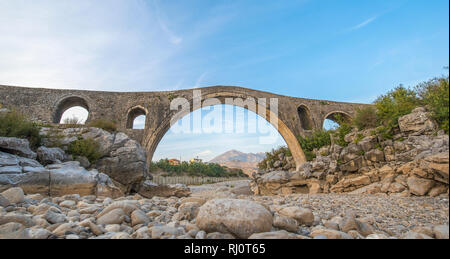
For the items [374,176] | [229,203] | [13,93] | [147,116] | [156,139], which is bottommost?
[374,176]

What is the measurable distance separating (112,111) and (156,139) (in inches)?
131

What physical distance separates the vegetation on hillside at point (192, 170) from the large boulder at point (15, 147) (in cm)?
2656

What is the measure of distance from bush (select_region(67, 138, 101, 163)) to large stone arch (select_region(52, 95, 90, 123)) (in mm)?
6391

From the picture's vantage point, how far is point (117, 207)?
101 inches

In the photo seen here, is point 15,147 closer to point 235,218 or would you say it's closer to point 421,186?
point 235,218

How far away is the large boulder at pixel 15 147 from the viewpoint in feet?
16.8

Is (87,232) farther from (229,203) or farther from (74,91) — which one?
(74,91)

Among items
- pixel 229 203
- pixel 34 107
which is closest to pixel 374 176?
pixel 229 203

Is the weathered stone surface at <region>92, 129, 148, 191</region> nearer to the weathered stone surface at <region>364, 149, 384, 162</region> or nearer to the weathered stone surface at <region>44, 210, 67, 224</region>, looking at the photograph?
the weathered stone surface at <region>44, 210, 67, 224</region>

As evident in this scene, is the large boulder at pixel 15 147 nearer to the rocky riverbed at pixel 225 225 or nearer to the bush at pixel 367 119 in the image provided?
the rocky riverbed at pixel 225 225

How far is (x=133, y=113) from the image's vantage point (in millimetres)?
13953

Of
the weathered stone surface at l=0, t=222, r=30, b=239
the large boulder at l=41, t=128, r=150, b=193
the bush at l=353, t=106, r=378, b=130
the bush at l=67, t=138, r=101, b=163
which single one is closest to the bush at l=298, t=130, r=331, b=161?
the bush at l=353, t=106, r=378, b=130

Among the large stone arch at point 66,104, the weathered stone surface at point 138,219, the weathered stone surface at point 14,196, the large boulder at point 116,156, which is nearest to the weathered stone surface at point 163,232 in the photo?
the weathered stone surface at point 138,219
